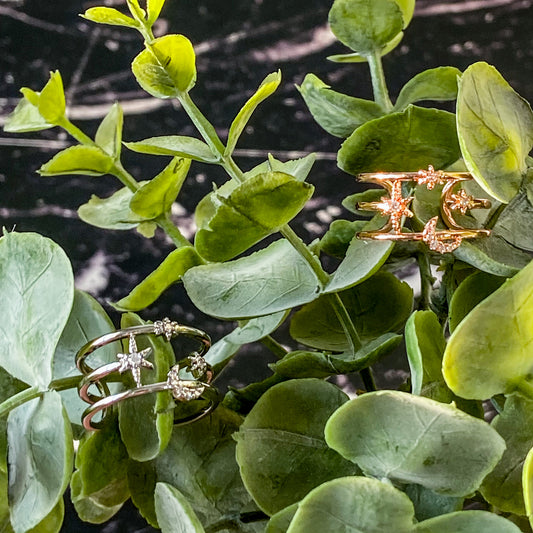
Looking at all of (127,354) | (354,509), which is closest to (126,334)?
(127,354)

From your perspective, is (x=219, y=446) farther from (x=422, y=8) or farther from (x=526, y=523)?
(x=422, y=8)

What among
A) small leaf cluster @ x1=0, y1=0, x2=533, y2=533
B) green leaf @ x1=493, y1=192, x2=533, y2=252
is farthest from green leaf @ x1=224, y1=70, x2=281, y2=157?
green leaf @ x1=493, y1=192, x2=533, y2=252

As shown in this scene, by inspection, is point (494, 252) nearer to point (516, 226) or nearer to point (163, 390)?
point (516, 226)

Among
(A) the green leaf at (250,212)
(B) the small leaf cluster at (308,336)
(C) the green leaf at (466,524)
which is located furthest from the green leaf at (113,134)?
(C) the green leaf at (466,524)

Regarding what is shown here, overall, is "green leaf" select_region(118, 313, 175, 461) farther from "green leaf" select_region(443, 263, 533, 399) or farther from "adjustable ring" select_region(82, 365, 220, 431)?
"green leaf" select_region(443, 263, 533, 399)

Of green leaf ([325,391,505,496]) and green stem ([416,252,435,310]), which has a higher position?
green leaf ([325,391,505,496])

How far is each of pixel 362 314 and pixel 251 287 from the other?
84 mm

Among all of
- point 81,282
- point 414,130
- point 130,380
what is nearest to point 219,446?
point 130,380

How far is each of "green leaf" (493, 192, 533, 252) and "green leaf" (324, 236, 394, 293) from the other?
2.0 inches

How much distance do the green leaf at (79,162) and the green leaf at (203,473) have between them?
0.39ft

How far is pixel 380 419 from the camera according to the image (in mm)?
202

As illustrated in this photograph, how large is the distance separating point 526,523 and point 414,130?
0.16 meters

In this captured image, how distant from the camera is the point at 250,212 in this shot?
0.75 ft

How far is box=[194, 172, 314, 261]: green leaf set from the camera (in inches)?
8.6
